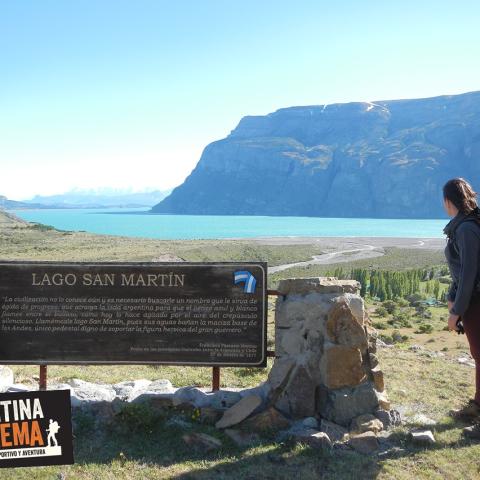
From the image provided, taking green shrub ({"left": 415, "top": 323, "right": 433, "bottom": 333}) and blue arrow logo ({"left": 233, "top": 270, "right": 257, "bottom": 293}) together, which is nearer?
blue arrow logo ({"left": 233, "top": 270, "right": 257, "bottom": 293})

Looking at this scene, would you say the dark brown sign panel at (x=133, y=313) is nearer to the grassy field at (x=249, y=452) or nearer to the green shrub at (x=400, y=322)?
the grassy field at (x=249, y=452)

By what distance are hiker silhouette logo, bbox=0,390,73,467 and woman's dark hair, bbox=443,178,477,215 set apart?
462 centimetres

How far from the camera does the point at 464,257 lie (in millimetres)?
5785

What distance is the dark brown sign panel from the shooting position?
7480 mm

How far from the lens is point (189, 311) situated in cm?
752

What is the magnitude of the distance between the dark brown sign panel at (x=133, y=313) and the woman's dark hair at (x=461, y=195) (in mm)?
2690

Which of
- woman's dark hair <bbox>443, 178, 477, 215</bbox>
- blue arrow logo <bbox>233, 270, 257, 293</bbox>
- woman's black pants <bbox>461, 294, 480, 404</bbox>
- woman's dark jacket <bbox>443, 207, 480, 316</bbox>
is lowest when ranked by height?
woman's black pants <bbox>461, 294, 480, 404</bbox>

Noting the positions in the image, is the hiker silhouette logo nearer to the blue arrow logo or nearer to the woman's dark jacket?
the blue arrow logo

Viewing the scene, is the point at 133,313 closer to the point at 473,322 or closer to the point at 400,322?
the point at 473,322

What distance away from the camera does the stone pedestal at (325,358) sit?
6941 millimetres

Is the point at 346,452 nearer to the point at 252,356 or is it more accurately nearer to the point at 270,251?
the point at 252,356

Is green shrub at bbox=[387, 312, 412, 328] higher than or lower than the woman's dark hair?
lower

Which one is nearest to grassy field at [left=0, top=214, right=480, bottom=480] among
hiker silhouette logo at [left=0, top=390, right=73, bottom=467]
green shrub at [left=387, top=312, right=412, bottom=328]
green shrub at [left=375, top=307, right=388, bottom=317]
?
hiker silhouette logo at [left=0, top=390, right=73, bottom=467]

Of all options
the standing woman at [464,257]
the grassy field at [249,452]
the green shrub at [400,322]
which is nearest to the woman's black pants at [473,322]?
the standing woman at [464,257]
